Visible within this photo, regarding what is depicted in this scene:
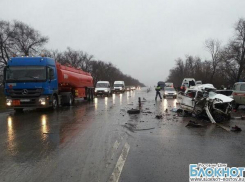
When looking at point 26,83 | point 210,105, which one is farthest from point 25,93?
point 210,105

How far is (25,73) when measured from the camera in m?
15.0

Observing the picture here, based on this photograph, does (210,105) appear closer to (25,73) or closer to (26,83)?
(26,83)

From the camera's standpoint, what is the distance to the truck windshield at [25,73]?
14.9 m

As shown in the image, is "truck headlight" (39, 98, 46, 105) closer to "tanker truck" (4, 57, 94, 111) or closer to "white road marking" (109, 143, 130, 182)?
"tanker truck" (4, 57, 94, 111)

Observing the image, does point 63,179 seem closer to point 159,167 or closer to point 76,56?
point 159,167

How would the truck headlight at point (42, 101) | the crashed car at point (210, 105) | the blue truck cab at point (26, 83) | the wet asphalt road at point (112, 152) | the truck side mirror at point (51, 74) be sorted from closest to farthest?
the wet asphalt road at point (112, 152) → the crashed car at point (210, 105) → the blue truck cab at point (26, 83) → the truck headlight at point (42, 101) → the truck side mirror at point (51, 74)

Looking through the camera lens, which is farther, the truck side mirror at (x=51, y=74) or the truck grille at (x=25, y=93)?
the truck side mirror at (x=51, y=74)

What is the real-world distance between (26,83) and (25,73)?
63 centimetres

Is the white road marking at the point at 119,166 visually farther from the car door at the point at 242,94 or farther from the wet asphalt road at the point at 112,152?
the car door at the point at 242,94

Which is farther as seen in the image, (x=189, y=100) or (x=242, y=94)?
(x=242, y=94)

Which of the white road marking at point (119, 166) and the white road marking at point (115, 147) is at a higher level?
the white road marking at point (115, 147)

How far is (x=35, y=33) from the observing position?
54688mm

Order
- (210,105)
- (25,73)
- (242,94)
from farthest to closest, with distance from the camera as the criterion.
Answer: (242,94) < (25,73) < (210,105)

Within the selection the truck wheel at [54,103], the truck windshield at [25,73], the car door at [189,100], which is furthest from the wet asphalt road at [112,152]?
the truck wheel at [54,103]
